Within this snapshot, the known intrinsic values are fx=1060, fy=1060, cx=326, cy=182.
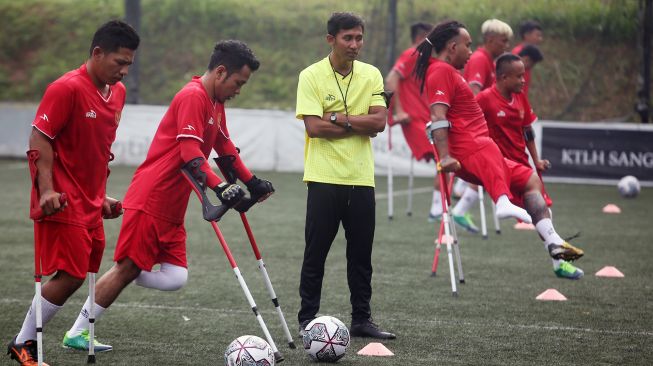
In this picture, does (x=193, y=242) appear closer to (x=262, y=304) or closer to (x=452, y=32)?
(x=262, y=304)

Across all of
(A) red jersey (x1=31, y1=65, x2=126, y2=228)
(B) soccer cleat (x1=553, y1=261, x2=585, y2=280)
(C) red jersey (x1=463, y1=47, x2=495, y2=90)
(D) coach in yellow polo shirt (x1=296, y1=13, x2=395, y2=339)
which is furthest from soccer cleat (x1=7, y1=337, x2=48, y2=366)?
(C) red jersey (x1=463, y1=47, x2=495, y2=90)

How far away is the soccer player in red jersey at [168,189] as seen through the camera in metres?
6.27

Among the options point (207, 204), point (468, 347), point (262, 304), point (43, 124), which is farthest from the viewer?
point (262, 304)

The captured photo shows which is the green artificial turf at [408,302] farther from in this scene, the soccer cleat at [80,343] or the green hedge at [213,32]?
the green hedge at [213,32]

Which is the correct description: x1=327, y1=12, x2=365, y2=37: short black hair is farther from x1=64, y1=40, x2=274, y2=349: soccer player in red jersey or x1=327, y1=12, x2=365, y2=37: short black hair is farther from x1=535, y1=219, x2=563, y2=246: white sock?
x1=535, y1=219, x2=563, y2=246: white sock

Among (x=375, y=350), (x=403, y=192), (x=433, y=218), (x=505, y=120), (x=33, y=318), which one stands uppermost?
(x=505, y=120)

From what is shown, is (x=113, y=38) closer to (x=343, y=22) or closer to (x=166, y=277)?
(x=166, y=277)

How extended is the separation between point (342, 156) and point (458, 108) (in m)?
1.94

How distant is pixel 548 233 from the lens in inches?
320

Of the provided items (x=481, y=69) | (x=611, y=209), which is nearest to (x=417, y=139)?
(x=481, y=69)

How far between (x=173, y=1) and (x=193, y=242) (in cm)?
1709

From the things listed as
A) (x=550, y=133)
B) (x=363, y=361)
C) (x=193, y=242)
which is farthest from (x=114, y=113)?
(x=550, y=133)

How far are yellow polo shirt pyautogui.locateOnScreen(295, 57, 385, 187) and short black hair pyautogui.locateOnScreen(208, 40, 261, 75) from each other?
0.76m

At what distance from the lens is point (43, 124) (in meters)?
5.65
